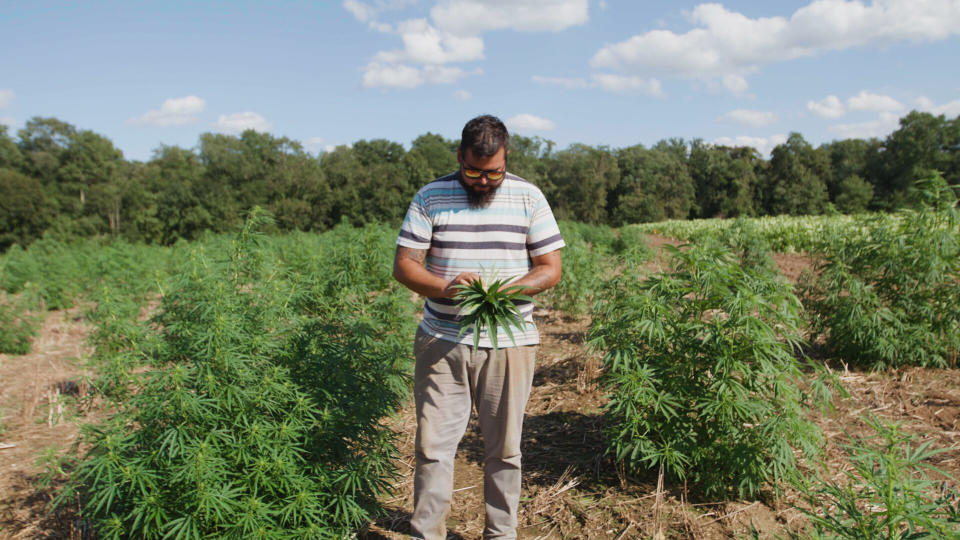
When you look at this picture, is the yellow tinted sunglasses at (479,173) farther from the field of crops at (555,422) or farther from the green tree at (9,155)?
the green tree at (9,155)

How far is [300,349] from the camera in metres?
3.00

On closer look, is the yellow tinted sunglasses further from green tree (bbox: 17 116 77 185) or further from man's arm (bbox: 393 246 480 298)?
green tree (bbox: 17 116 77 185)

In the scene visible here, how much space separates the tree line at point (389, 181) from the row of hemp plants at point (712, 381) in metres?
32.8

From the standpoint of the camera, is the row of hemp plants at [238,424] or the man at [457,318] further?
the man at [457,318]

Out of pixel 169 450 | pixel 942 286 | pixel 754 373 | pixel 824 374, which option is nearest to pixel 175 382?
pixel 169 450

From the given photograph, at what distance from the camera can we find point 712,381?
3.02 metres

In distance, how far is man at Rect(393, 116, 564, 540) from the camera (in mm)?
2576

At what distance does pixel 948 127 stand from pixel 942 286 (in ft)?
165

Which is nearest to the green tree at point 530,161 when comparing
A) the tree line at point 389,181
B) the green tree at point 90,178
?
the tree line at point 389,181

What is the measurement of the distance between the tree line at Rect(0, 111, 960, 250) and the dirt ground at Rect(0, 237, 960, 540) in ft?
101

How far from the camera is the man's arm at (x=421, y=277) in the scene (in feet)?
7.92

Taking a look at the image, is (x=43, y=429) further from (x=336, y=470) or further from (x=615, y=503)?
(x=615, y=503)

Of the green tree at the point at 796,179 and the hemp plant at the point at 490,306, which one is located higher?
the green tree at the point at 796,179

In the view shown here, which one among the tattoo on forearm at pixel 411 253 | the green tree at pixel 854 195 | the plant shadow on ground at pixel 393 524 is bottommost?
the plant shadow on ground at pixel 393 524
